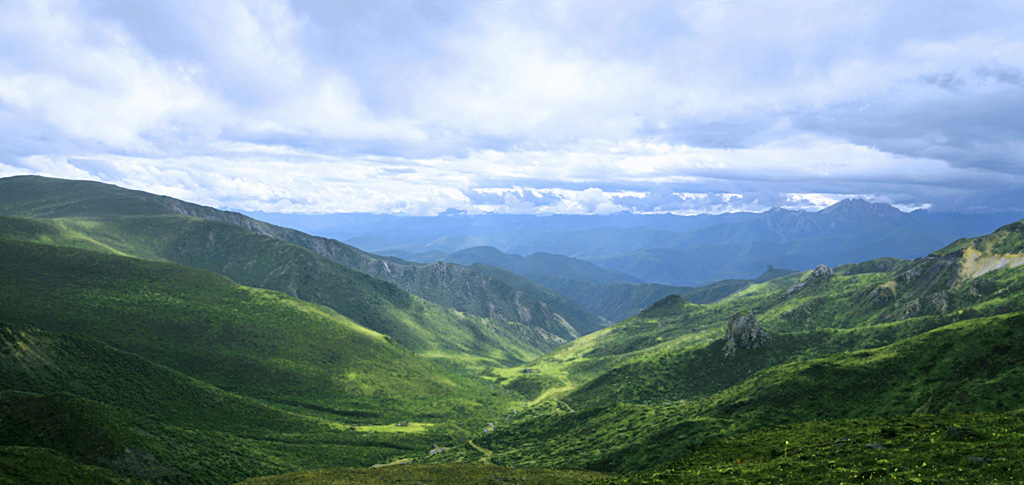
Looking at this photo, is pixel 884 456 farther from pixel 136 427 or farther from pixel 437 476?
pixel 136 427

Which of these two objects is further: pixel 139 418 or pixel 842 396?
pixel 842 396

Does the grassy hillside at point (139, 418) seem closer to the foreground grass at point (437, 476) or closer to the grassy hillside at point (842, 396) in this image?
the foreground grass at point (437, 476)

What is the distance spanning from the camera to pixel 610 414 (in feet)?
550

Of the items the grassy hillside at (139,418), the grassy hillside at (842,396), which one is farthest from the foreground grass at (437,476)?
the grassy hillside at (139,418)

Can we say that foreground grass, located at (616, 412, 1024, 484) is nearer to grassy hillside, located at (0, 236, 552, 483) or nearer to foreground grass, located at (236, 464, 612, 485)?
foreground grass, located at (236, 464, 612, 485)

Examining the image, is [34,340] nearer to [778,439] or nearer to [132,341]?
[132,341]

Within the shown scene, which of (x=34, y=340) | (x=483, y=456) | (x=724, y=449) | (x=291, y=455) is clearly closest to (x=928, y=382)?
(x=724, y=449)

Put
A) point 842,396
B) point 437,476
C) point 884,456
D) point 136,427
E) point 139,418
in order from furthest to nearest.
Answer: point 842,396, point 139,418, point 136,427, point 437,476, point 884,456

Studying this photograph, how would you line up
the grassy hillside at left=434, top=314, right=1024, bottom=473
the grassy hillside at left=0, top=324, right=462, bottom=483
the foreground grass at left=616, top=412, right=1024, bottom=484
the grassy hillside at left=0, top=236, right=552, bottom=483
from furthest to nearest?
the grassy hillside at left=434, top=314, right=1024, bottom=473 → the grassy hillside at left=0, top=236, right=552, bottom=483 → the grassy hillside at left=0, top=324, right=462, bottom=483 → the foreground grass at left=616, top=412, right=1024, bottom=484

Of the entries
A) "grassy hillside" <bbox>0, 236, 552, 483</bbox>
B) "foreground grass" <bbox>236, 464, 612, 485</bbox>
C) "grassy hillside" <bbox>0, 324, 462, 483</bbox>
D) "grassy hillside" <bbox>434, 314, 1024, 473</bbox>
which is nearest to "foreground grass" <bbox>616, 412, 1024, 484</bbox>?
"foreground grass" <bbox>236, 464, 612, 485</bbox>

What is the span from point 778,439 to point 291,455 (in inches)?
5431

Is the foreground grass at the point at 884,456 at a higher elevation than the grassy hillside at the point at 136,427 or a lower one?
higher

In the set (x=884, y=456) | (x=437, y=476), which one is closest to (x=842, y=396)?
(x=884, y=456)

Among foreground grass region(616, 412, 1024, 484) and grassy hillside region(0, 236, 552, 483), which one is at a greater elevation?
foreground grass region(616, 412, 1024, 484)
